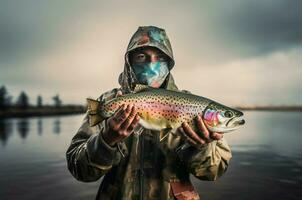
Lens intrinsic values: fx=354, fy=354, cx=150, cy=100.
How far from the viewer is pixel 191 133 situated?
4.14 meters

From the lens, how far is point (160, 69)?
17.9ft

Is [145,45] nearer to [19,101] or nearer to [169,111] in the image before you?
[169,111]

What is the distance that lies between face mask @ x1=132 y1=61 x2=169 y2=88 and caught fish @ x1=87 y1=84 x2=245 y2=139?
112cm

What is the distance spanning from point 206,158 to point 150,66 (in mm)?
1744

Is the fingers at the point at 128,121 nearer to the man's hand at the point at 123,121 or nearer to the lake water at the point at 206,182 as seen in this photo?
the man's hand at the point at 123,121

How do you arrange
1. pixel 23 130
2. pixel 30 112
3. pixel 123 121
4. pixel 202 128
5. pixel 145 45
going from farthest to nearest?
pixel 30 112
pixel 23 130
pixel 145 45
pixel 202 128
pixel 123 121

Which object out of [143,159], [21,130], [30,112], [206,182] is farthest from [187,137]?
[30,112]

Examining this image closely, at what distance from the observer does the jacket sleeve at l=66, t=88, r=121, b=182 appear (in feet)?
13.9

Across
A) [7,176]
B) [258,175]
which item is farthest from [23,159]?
[258,175]

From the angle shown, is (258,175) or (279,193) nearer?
(279,193)

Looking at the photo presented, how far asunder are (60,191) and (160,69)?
15.1 m

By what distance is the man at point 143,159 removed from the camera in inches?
166

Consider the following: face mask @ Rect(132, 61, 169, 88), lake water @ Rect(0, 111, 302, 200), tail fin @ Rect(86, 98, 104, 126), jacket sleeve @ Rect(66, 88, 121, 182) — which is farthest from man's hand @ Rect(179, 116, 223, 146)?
lake water @ Rect(0, 111, 302, 200)

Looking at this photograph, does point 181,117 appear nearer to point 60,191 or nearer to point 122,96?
point 122,96
